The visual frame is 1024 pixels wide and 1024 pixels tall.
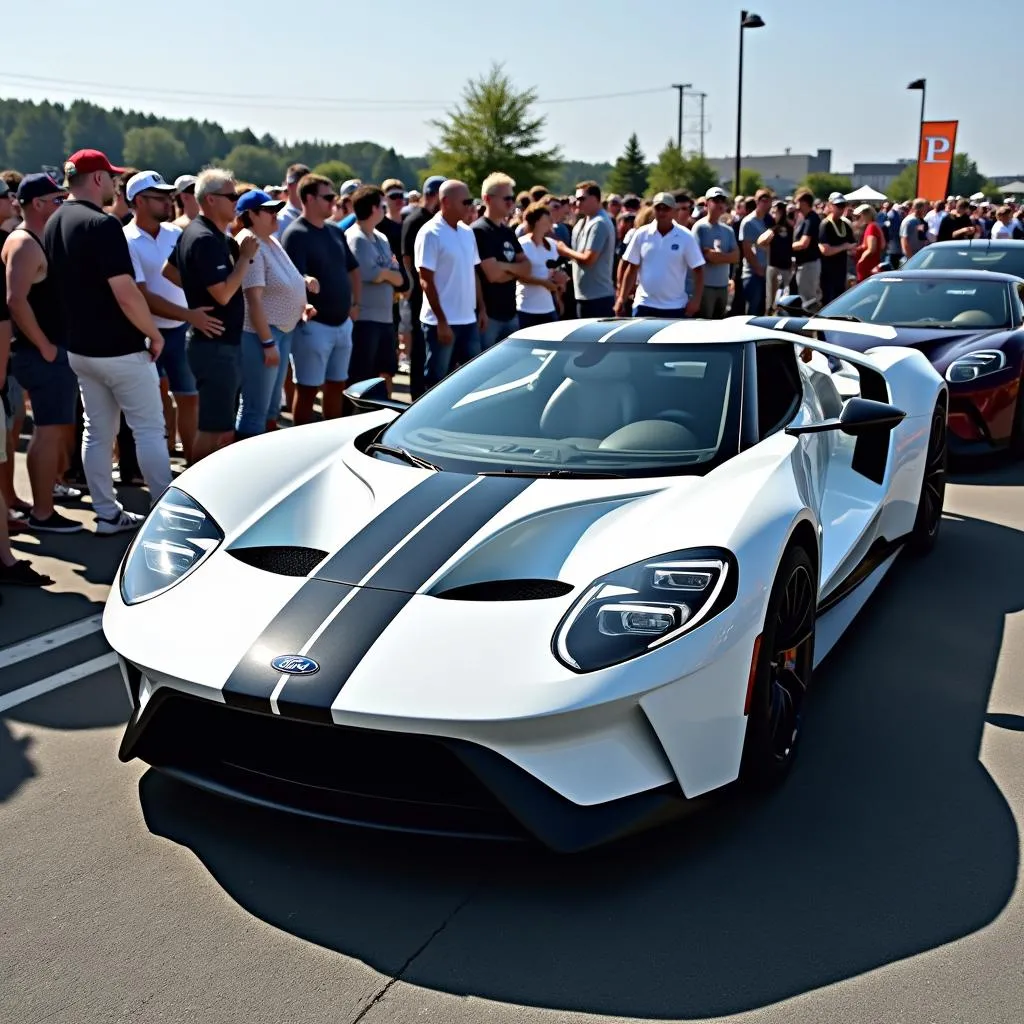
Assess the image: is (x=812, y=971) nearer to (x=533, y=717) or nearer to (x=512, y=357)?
(x=533, y=717)

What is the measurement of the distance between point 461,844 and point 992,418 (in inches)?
249

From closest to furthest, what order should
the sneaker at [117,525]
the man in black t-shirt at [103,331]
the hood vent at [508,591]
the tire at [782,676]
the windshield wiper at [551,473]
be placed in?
the hood vent at [508,591] < the tire at [782,676] < the windshield wiper at [551,473] < the man in black t-shirt at [103,331] < the sneaker at [117,525]

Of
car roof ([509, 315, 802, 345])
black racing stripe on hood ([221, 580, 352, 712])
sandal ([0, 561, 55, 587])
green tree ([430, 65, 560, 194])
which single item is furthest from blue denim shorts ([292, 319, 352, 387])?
green tree ([430, 65, 560, 194])

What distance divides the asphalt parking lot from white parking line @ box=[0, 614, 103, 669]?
2.53ft

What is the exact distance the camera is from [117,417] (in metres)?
6.46

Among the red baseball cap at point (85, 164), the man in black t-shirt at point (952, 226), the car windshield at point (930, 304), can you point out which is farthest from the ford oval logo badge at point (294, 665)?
the man in black t-shirt at point (952, 226)

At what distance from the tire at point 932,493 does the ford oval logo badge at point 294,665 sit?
3.75 meters

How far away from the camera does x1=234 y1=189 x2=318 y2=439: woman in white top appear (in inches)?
281

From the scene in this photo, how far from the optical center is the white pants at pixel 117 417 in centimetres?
620

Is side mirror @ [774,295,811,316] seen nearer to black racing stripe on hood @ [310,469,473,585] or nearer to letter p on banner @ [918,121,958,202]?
black racing stripe on hood @ [310,469,473,585]

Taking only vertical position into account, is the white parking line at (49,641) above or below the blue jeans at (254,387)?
below

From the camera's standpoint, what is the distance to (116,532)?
6.38 meters

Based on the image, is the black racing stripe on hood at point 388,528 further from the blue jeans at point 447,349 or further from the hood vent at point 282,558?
the blue jeans at point 447,349

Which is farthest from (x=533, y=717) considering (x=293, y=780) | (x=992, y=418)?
(x=992, y=418)
